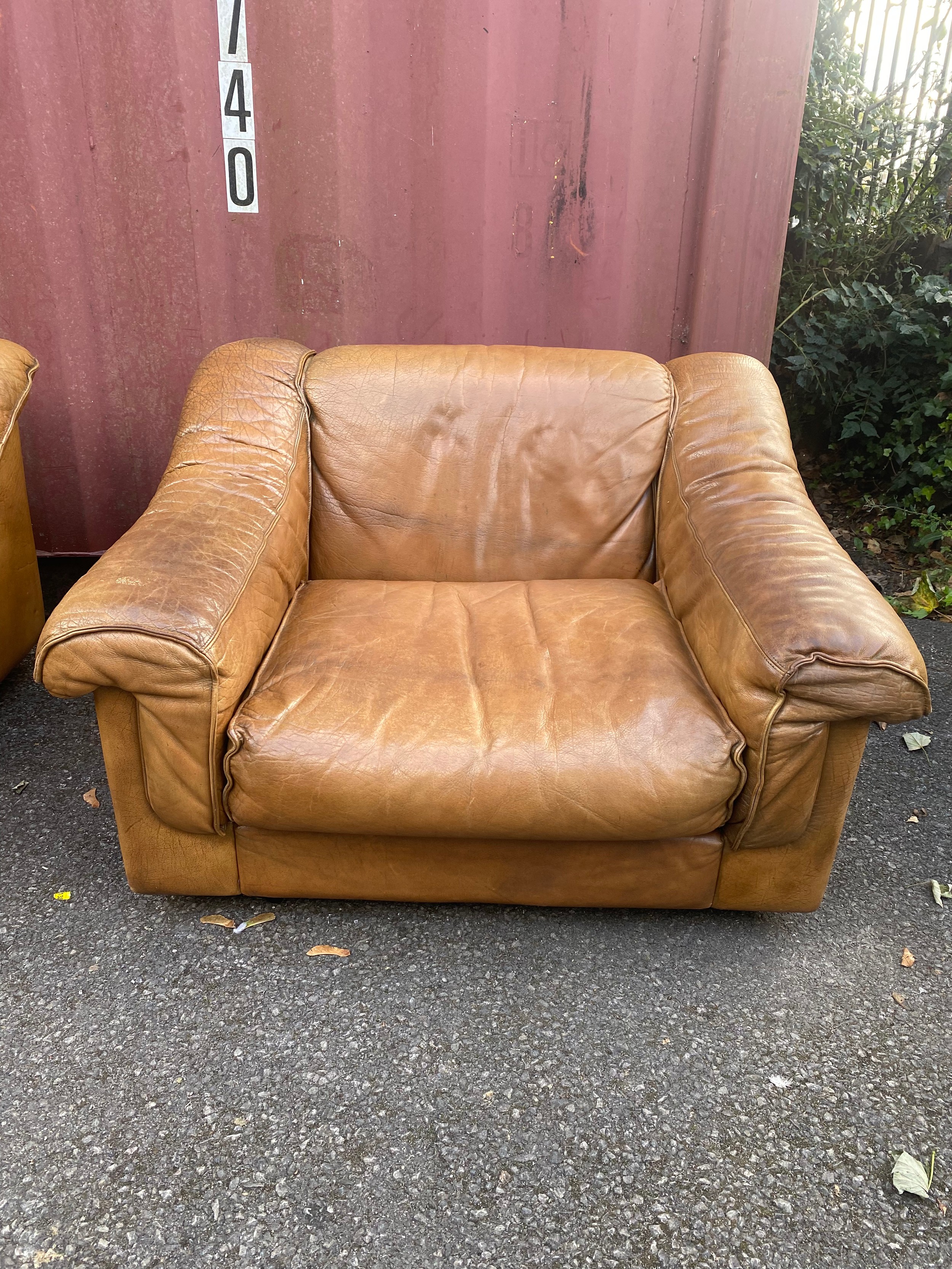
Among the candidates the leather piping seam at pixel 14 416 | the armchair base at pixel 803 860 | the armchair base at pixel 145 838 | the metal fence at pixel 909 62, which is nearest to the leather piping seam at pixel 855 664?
the armchair base at pixel 803 860

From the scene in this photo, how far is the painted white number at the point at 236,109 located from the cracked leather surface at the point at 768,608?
59.1 inches

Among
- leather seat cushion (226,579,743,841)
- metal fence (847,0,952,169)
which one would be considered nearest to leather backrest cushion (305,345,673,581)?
leather seat cushion (226,579,743,841)

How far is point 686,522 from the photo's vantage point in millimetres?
1891

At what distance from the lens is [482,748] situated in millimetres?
1449

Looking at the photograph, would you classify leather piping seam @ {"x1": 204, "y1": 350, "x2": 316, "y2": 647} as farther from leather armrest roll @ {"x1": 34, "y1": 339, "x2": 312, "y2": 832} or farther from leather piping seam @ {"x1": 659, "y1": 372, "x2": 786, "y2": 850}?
leather piping seam @ {"x1": 659, "y1": 372, "x2": 786, "y2": 850}

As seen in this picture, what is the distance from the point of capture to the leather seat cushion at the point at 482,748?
1.43m

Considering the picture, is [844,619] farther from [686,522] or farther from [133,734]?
[133,734]

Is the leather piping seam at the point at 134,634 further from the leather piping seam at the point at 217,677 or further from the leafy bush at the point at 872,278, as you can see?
the leafy bush at the point at 872,278

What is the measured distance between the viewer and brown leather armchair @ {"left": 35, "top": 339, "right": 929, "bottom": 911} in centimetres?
144

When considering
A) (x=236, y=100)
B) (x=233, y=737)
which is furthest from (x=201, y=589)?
(x=236, y=100)

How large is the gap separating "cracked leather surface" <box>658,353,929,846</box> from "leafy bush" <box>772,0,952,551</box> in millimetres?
1758

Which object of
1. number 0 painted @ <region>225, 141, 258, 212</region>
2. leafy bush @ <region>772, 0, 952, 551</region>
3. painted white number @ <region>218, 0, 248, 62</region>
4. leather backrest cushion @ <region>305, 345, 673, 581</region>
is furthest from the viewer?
leafy bush @ <region>772, 0, 952, 551</region>

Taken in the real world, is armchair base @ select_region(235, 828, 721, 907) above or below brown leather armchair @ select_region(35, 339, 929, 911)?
below

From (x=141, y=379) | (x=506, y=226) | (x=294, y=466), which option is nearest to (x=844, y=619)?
(x=294, y=466)
